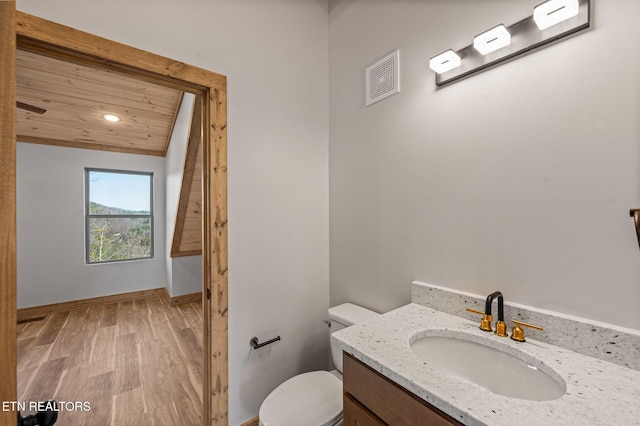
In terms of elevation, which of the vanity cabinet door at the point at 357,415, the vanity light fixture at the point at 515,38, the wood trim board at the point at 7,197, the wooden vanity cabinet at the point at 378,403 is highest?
the vanity light fixture at the point at 515,38

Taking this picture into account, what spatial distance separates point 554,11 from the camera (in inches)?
34.6

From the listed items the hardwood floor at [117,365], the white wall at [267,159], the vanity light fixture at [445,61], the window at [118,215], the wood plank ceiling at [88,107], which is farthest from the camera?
the window at [118,215]

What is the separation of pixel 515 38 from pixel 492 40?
0.08m

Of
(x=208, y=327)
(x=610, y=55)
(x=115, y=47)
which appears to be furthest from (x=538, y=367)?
(x=115, y=47)

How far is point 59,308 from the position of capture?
3.56m

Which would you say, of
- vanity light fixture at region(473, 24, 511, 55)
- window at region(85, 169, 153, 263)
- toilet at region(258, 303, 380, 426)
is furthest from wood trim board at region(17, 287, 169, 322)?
vanity light fixture at region(473, 24, 511, 55)

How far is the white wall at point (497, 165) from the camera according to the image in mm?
830

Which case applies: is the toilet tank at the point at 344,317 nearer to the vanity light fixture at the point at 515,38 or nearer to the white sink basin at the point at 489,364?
the white sink basin at the point at 489,364

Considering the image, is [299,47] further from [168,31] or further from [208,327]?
[208,327]

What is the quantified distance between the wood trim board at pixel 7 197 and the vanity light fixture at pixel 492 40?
1.31 m

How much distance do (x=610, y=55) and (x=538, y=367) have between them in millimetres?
1019

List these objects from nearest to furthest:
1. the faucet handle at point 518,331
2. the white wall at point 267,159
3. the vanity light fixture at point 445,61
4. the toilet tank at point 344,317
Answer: the faucet handle at point 518,331, the vanity light fixture at point 445,61, the white wall at point 267,159, the toilet tank at point 344,317

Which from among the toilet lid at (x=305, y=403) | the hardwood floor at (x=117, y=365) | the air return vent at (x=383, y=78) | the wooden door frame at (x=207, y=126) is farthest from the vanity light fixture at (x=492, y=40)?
the hardwood floor at (x=117, y=365)

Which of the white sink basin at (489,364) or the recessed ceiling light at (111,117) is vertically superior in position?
the recessed ceiling light at (111,117)
